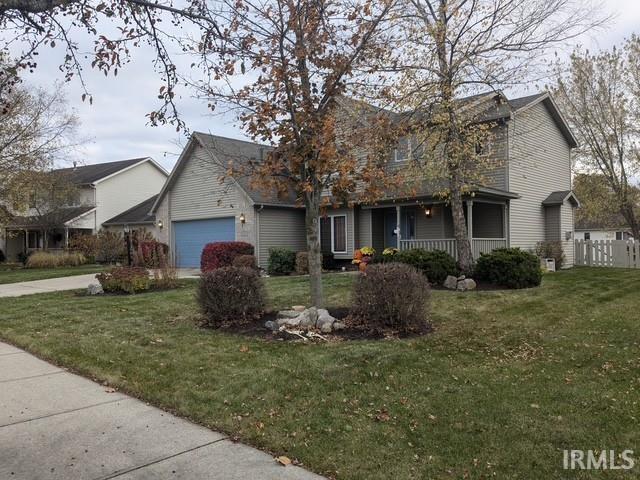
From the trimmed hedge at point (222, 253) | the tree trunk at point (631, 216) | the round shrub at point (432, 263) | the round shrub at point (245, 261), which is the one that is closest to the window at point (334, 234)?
the trimmed hedge at point (222, 253)

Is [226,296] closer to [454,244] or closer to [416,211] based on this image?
[454,244]

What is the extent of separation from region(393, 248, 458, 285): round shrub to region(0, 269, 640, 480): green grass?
337cm

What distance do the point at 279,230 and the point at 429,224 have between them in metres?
5.86

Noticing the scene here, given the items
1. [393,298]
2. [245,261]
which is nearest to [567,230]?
[245,261]

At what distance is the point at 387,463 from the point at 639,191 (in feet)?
89.8

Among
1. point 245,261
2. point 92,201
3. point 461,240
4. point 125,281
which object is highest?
point 92,201

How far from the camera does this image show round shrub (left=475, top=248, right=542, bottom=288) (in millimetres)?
12078

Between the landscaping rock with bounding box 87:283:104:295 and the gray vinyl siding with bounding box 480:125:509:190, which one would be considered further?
the gray vinyl siding with bounding box 480:125:509:190

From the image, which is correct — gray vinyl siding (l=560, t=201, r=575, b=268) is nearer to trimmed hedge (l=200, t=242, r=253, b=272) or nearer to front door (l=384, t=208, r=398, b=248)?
front door (l=384, t=208, r=398, b=248)

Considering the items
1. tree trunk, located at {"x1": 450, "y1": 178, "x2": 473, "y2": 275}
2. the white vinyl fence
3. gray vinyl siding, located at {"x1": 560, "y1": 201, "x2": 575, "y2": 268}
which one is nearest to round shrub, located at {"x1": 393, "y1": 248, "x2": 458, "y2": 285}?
tree trunk, located at {"x1": 450, "y1": 178, "x2": 473, "y2": 275}

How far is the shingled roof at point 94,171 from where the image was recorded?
3075cm

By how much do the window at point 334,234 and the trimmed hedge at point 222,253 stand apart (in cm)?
310

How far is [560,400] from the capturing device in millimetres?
4594

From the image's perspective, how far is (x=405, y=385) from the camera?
200 inches
